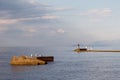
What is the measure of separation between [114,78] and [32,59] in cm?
4555

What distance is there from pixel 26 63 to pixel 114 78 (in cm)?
4516

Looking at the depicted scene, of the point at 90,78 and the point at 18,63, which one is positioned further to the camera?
the point at 18,63

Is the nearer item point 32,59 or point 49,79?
point 49,79

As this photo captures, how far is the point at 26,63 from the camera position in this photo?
108 meters

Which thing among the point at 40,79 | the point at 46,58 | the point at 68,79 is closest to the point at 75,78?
the point at 68,79

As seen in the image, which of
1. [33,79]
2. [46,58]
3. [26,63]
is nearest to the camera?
[33,79]

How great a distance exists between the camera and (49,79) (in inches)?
2670

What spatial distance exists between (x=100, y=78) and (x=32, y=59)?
1759 inches

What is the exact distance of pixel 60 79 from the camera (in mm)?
68000

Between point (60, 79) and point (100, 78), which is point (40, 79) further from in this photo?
point (100, 78)

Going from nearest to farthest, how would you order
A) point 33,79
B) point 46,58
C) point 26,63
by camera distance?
point 33,79, point 26,63, point 46,58

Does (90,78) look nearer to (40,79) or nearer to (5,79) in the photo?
→ (40,79)

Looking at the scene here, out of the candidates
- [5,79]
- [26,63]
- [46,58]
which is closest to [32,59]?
[26,63]

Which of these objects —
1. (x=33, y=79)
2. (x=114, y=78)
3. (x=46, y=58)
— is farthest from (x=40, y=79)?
(x=46, y=58)
